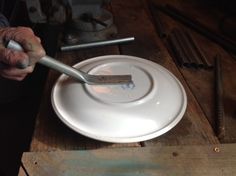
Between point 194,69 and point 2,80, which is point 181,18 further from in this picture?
point 2,80

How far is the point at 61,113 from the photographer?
569 mm

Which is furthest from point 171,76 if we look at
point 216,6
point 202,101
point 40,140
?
point 216,6

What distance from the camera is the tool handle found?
1.62ft

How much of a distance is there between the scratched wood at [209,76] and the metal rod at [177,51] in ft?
0.07

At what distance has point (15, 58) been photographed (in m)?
0.49

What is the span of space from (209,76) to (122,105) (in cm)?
32

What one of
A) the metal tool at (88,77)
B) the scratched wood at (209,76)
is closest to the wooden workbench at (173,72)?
the scratched wood at (209,76)

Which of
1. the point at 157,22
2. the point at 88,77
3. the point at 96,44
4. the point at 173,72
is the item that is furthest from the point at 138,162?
the point at 157,22

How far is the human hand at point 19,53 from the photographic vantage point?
1.60ft

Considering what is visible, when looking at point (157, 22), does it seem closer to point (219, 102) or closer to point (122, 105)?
point (219, 102)

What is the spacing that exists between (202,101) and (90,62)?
28 centimetres

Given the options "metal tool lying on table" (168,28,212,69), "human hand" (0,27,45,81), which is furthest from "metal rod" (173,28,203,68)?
"human hand" (0,27,45,81)

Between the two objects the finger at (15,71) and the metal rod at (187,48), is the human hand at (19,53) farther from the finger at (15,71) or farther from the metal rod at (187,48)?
the metal rod at (187,48)

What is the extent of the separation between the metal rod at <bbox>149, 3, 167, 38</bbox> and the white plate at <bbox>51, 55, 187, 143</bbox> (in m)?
0.32
